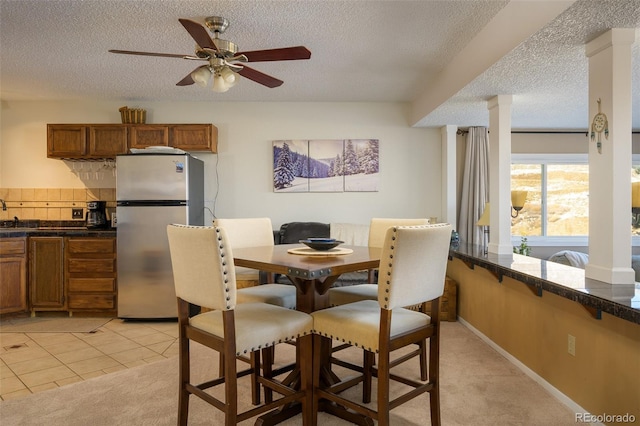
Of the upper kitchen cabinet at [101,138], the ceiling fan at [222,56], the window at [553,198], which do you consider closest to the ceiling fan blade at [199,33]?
the ceiling fan at [222,56]

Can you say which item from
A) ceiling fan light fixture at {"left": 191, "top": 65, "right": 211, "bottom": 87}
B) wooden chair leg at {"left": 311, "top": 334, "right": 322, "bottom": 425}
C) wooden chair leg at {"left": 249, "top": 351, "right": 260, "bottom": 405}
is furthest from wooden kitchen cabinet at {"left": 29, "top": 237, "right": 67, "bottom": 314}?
→ wooden chair leg at {"left": 311, "top": 334, "right": 322, "bottom": 425}

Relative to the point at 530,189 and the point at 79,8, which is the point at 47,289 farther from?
the point at 530,189

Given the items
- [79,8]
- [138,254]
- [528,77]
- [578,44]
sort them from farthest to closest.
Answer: [138,254] < [528,77] < [79,8] < [578,44]

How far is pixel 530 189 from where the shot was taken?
550cm

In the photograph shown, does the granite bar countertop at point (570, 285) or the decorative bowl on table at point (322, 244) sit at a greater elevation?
the decorative bowl on table at point (322, 244)

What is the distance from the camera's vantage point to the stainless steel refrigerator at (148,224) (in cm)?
398

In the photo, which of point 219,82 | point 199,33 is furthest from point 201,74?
point 199,33

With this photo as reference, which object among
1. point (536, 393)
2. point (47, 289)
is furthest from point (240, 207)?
point (536, 393)

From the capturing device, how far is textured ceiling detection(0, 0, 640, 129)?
2469 millimetres

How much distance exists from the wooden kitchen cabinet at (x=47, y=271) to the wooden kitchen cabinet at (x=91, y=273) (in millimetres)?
90

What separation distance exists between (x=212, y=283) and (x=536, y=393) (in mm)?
2042

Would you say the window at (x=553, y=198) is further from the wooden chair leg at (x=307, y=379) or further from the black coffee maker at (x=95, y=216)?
the black coffee maker at (x=95, y=216)

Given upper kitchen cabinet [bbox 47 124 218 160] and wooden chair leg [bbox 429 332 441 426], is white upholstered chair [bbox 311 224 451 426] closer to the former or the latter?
wooden chair leg [bbox 429 332 441 426]

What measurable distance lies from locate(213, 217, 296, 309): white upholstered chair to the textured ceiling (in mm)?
1352
